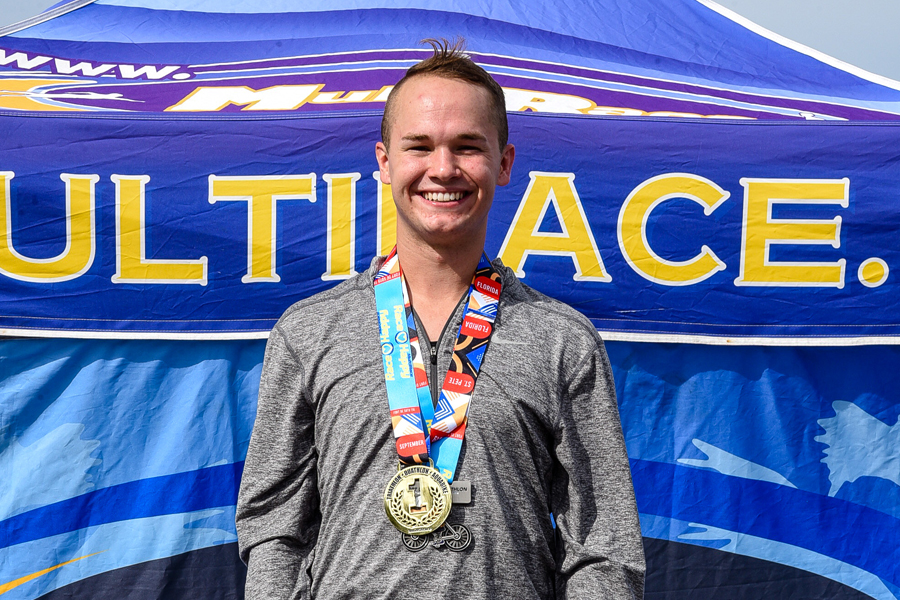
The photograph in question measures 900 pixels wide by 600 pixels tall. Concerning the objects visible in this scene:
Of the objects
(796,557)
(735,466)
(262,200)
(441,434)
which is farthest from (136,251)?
(796,557)

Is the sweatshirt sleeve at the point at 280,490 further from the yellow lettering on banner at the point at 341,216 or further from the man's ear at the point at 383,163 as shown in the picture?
the yellow lettering on banner at the point at 341,216

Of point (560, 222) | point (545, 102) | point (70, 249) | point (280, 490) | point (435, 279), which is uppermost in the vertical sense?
point (545, 102)

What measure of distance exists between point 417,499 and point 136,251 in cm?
168

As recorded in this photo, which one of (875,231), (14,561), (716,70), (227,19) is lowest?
(14,561)

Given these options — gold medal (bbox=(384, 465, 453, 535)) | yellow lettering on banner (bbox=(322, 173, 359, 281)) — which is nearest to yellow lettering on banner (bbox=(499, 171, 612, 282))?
yellow lettering on banner (bbox=(322, 173, 359, 281))

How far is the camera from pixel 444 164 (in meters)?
1.32

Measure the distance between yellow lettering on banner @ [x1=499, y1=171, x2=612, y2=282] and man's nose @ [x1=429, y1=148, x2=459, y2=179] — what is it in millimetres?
1264

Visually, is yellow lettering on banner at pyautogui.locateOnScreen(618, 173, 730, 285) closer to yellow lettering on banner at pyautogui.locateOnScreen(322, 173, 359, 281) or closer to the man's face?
yellow lettering on banner at pyautogui.locateOnScreen(322, 173, 359, 281)

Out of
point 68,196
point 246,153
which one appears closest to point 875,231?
point 246,153

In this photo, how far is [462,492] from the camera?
1.27 metres

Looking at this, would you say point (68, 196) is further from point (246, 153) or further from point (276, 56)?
point (276, 56)

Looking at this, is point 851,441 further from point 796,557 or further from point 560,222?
A: point 560,222

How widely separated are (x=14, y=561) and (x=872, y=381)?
2.88 metres

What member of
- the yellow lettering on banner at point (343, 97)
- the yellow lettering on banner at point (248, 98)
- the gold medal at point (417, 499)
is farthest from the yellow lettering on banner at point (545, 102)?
the gold medal at point (417, 499)
